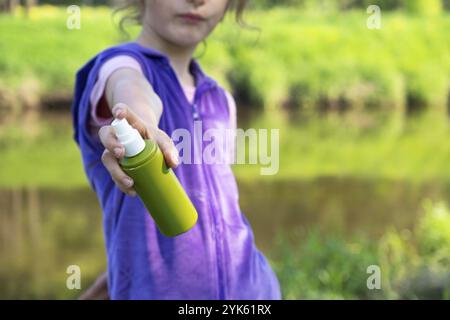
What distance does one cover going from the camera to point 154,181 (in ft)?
1.70

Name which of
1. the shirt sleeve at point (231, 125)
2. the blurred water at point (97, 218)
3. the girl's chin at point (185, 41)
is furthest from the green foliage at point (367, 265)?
→ the girl's chin at point (185, 41)

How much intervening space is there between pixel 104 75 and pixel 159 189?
226 millimetres

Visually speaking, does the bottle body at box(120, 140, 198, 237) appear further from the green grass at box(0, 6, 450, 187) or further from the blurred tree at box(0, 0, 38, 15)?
the blurred tree at box(0, 0, 38, 15)

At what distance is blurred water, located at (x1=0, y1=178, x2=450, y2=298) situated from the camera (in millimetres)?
2643

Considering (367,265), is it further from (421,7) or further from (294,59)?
(421,7)

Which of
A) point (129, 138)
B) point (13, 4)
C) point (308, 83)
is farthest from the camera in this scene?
point (308, 83)

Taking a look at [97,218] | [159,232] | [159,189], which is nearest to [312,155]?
[97,218]

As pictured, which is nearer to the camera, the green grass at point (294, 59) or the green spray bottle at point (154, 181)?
the green spray bottle at point (154, 181)

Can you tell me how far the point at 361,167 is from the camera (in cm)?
400

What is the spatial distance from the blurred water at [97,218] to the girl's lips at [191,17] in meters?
1.67

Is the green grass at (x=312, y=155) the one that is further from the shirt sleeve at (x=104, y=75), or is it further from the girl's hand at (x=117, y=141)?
the girl's hand at (x=117, y=141)

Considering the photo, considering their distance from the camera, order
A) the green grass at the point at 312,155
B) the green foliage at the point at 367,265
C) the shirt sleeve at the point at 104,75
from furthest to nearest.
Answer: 1. the green grass at the point at 312,155
2. the green foliage at the point at 367,265
3. the shirt sleeve at the point at 104,75

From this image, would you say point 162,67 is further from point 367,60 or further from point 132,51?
point 367,60

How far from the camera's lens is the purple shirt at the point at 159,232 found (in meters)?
0.76
